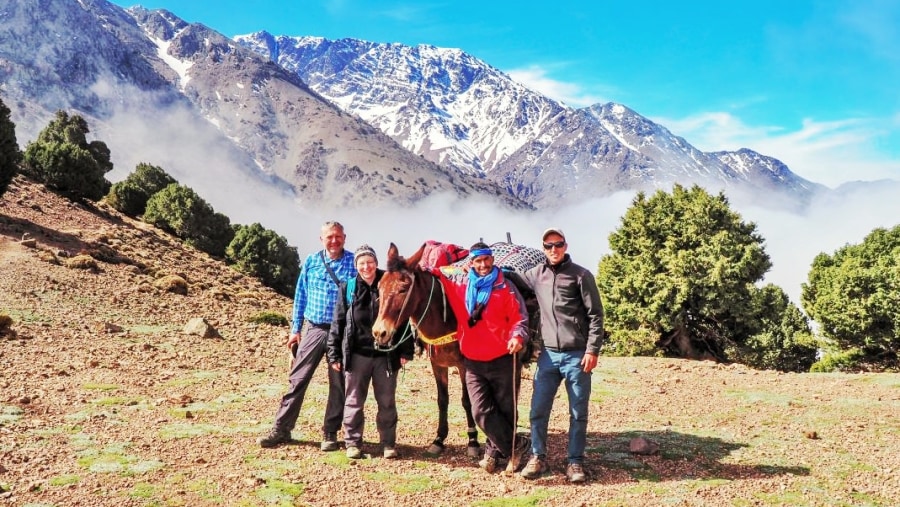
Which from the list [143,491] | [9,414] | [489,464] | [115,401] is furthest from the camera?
[115,401]

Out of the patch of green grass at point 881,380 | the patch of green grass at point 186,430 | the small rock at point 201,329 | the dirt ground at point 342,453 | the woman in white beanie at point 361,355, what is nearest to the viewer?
the dirt ground at point 342,453

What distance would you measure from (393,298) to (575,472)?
316 centimetres

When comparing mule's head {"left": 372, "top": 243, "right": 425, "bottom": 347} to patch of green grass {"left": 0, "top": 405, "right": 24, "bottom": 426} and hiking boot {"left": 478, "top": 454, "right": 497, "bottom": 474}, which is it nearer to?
hiking boot {"left": 478, "top": 454, "right": 497, "bottom": 474}

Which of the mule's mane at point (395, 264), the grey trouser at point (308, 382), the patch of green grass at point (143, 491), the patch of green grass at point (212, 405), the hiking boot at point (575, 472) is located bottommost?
the patch of green grass at point (143, 491)

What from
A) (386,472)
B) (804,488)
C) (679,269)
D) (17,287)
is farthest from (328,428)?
(679,269)

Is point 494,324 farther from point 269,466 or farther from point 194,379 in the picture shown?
point 194,379

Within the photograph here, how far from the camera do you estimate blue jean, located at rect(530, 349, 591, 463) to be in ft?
24.7

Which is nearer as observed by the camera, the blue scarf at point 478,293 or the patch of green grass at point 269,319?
the blue scarf at point 478,293

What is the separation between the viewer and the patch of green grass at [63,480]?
23.8 ft

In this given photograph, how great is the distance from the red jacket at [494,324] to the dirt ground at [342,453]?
1.64 m

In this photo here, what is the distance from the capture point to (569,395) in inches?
300

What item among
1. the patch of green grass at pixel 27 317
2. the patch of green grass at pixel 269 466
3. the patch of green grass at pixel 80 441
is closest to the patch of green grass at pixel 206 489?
the patch of green grass at pixel 269 466

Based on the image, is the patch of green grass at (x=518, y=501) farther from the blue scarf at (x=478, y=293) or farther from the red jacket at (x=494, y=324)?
the blue scarf at (x=478, y=293)

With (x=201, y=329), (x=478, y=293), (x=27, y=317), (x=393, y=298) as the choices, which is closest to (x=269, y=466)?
(x=393, y=298)
